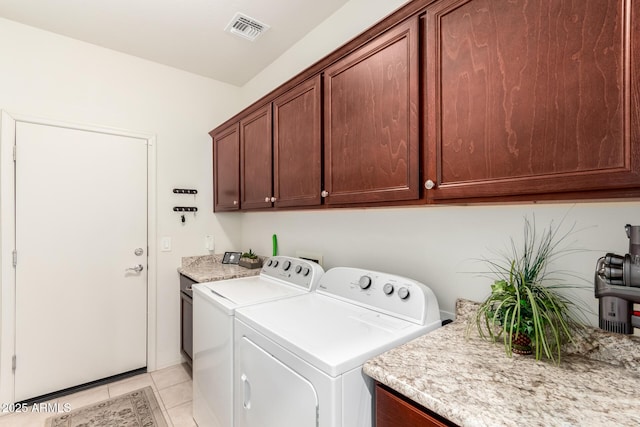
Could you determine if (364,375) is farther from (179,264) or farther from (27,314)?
(27,314)

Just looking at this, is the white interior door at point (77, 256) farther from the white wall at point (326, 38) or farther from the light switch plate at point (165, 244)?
the white wall at point (326, 38)

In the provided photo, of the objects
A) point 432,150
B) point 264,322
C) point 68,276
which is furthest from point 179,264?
point 432,150

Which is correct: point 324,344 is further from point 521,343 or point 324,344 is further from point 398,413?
point 521,343

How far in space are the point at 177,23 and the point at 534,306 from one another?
2.67 metres

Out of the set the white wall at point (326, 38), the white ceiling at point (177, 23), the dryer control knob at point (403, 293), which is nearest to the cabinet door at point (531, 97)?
the dryer control knob at point (403, 293)

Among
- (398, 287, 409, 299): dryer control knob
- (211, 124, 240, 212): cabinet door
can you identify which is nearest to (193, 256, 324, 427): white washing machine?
(398, 287, 409, 299): dryer control knob

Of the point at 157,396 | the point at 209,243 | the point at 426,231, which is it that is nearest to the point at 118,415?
the point at 157,396

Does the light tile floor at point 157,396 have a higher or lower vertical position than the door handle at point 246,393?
lower

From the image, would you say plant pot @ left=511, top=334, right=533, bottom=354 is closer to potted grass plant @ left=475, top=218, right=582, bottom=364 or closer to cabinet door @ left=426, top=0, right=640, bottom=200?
potted grass plant @ left=475, top=218, right=582, bottom=364

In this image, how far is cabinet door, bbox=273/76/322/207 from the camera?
1.63 meters

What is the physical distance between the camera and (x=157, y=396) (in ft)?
7.52

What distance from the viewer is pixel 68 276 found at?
2330 mm

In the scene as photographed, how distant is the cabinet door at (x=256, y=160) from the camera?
6.78 feet

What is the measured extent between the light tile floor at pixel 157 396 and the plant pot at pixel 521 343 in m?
2.03
